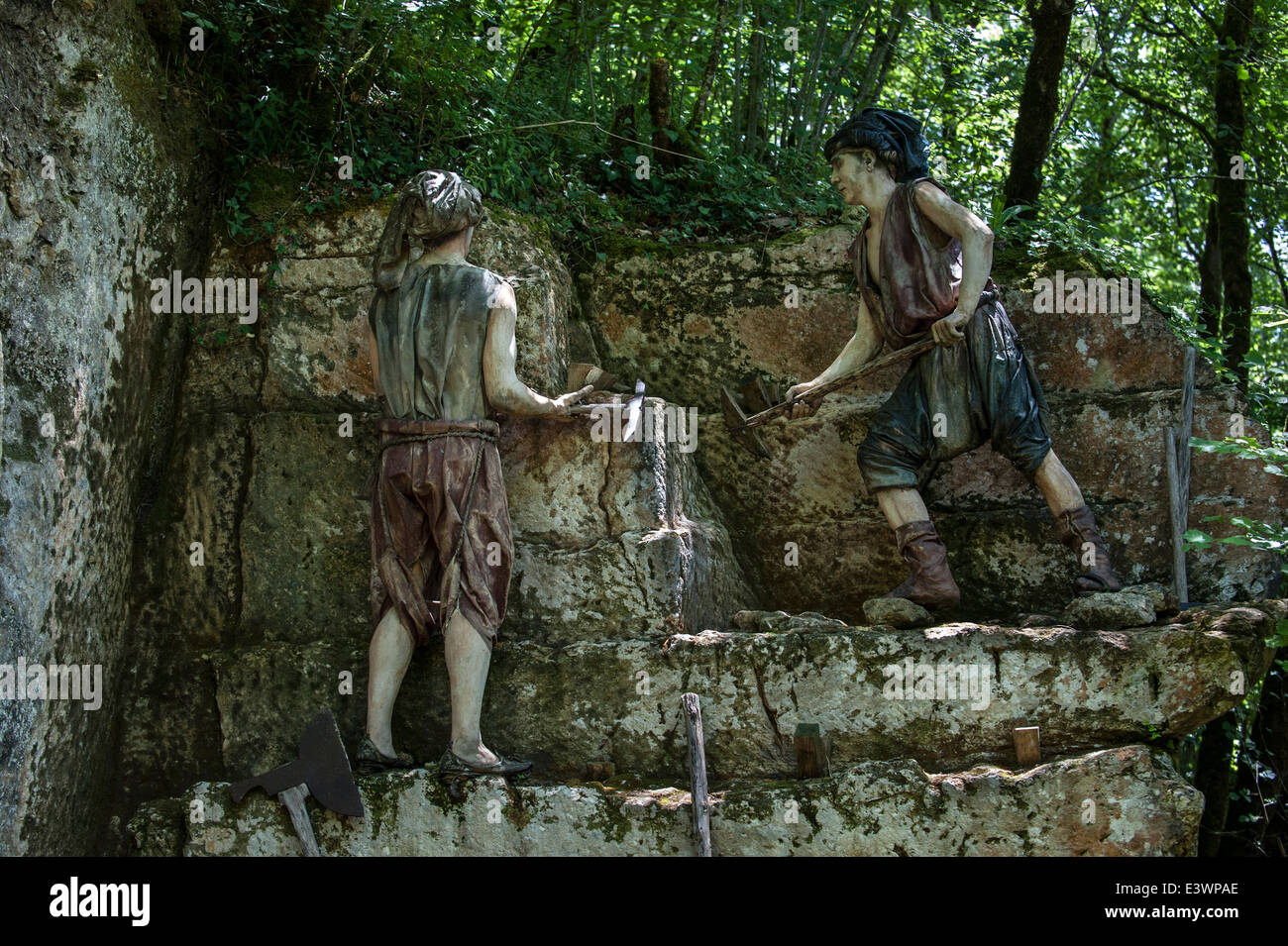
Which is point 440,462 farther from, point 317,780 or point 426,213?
point 317,780

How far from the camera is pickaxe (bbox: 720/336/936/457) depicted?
6738mm

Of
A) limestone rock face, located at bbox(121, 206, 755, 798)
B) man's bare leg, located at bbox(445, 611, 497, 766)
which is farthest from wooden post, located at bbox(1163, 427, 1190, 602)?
man's bare leg, located at bbox(445, 611, 497, 766)

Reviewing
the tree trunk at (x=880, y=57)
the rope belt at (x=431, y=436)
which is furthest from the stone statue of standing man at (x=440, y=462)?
the tree trunk at (x=880, y=57)

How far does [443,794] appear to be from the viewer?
602 centimetres

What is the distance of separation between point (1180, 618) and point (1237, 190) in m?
4.36

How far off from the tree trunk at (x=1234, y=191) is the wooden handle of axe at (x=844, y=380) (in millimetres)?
3575

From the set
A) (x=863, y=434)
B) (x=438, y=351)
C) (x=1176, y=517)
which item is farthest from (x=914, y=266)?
(x=438, y=351)

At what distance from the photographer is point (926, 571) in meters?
6.66

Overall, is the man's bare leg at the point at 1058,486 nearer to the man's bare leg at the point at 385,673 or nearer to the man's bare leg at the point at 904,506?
the man's bare leg at the point at 904,506

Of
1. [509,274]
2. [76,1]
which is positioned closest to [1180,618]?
[509,274]

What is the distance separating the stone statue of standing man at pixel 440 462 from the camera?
619 cm

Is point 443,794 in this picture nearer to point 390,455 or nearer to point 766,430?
point 390,455

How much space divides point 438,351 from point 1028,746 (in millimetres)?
2863

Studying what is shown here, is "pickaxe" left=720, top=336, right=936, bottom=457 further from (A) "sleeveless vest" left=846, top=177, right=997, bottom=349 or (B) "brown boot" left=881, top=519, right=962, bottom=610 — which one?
(B) "brown boot" left=881, top=519, right=962, bottom=610
